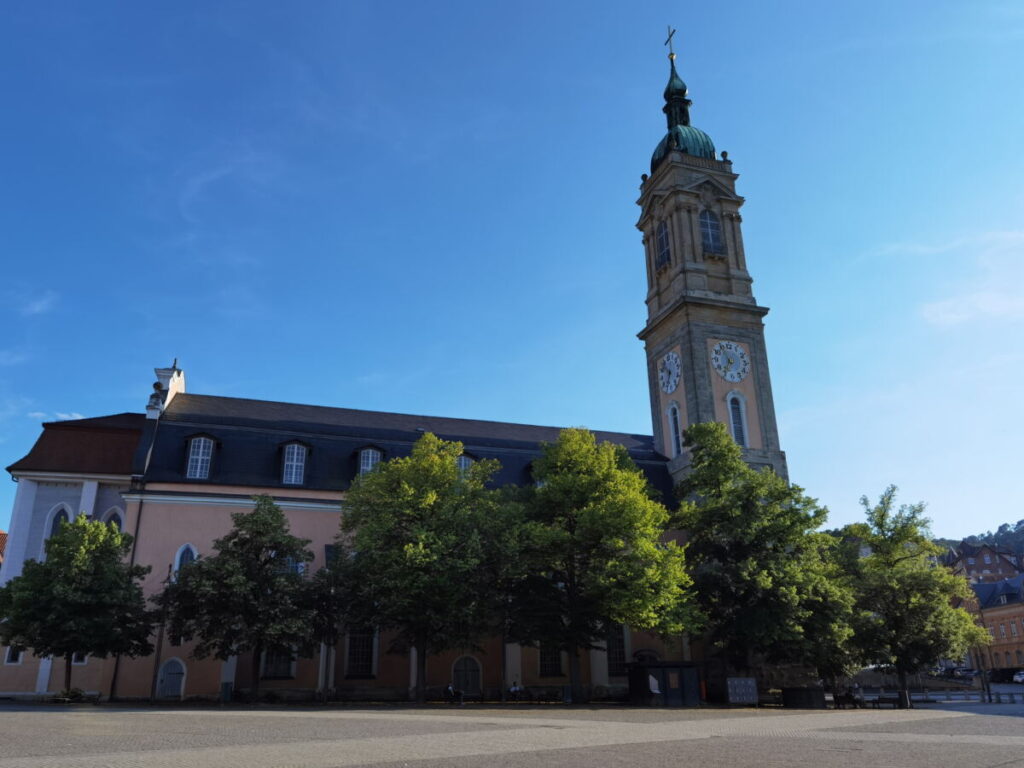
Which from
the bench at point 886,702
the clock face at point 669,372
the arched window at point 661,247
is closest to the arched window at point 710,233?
the arched window at point 661,247

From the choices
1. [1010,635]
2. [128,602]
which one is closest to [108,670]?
[128,602]

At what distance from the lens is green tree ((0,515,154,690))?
3070cm

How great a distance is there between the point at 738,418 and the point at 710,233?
1277 cm

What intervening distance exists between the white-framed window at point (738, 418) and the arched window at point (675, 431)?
3163 millimetres

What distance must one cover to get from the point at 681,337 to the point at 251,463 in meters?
26.2

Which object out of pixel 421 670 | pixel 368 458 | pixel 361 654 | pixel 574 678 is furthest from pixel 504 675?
pixel 368 458

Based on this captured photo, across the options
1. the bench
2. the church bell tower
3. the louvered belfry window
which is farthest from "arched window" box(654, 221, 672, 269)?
the bench

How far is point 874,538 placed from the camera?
41.9 m

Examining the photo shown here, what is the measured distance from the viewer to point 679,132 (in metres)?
55.7

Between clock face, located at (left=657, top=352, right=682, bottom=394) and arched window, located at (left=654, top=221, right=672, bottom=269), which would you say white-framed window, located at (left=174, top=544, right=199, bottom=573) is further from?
arched window, located at (left=654, top=221, right=672, bottom=269)

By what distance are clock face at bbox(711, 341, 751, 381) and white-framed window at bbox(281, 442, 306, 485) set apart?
24719 millimetres

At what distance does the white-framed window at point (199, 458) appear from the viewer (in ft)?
129

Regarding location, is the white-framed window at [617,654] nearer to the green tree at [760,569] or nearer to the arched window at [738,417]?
the green tree at [760,569]

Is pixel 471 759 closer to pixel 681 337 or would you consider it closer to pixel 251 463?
pixel 251 463
